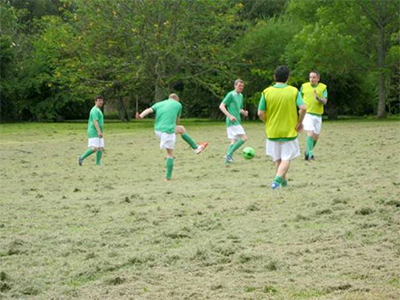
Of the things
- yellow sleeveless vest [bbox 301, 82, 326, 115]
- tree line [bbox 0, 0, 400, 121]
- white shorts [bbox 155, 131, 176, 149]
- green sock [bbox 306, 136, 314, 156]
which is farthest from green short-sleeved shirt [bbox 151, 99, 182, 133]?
tree line [bbox 0, 0, 400, 121]

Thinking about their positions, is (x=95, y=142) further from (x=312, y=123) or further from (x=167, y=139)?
(x=312, y=123)

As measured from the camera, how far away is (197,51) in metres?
49.6

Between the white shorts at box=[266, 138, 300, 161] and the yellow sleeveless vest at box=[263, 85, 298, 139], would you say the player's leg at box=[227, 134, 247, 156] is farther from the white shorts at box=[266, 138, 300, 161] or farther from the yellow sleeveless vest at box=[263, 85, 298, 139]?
the yellow sleeveless vest at box=[263, 85, 298, 139]

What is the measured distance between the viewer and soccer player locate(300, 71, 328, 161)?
727 inches

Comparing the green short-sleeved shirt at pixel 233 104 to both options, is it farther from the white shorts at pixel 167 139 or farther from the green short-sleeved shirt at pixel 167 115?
the white shorts at pixel 167 139

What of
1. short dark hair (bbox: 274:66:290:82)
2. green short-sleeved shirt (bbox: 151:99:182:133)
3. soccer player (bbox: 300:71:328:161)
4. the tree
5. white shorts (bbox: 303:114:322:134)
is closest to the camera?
short dark hair (bbox: 274:66:290:82)

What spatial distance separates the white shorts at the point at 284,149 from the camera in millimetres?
12258

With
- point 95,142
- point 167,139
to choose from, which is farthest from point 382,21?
point 167,139

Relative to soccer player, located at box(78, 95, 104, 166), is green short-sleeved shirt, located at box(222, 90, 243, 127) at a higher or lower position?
higher

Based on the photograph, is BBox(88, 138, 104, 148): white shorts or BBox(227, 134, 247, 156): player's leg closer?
BBox(227, 134, 247, 156): player's leg

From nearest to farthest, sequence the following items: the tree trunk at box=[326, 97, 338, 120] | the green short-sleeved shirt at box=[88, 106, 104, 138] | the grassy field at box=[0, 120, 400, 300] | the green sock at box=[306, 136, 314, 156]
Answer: the grassy field at box=[0, 120, 400, 300]
the green sock at box=[306, 136, 314, 156]
the green short-sleeved shirt at box=[88, 106, 104, 138]
the tree trunk at box=[326, 97, 338, 120]

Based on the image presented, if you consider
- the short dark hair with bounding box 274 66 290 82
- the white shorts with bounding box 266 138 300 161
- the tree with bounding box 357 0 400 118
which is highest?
the tree with bounding box 357 0 400 118

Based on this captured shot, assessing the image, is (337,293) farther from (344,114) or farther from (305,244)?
(344,114)

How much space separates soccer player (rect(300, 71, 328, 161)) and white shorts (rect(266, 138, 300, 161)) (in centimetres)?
592
